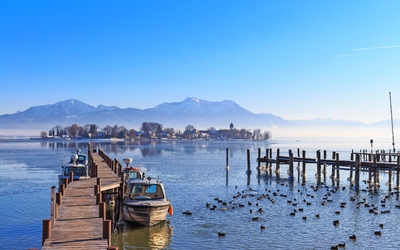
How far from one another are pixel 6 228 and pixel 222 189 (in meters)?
24.2

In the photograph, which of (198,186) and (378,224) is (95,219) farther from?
(198,186)

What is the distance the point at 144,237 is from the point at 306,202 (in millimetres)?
17041

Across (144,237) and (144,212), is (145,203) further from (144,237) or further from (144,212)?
(144,237)

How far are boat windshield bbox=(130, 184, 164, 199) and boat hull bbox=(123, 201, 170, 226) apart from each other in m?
1.11

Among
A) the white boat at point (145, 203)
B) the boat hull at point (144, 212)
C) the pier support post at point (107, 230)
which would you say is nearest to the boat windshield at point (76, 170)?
the white boat at point (145, 203)

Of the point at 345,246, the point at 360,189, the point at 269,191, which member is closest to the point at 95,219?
the point at 345,246

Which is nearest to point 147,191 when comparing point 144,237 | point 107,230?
point 144,237

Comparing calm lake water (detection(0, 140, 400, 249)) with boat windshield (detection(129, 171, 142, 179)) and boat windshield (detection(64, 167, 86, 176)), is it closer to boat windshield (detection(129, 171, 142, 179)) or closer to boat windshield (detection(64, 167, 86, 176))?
boat windshield (detection(64, 167, 86, 176))

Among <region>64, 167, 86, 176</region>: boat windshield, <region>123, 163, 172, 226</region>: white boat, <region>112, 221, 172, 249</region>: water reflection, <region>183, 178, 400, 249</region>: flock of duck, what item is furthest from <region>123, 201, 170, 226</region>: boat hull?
A: <region>64, 167, 86, 176</region>: boat windshield

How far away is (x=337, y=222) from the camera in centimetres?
2848

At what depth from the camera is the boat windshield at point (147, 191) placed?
28.2 m

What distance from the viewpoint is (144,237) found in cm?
2547

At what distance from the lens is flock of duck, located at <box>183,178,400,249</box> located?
103 feet

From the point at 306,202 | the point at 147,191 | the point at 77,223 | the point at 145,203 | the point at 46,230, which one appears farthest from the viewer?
the point at 306,202
